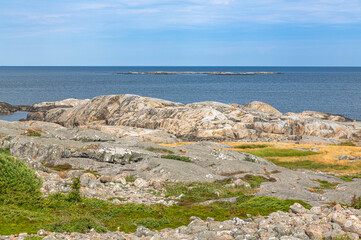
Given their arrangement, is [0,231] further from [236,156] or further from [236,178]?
[236,156]

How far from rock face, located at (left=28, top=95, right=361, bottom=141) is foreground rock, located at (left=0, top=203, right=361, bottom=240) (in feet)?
201

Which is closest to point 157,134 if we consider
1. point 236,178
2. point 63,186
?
point 236,178


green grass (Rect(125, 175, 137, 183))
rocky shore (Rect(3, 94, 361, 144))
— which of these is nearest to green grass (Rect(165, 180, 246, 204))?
green grass (Rect(125, 175, 137, 183))

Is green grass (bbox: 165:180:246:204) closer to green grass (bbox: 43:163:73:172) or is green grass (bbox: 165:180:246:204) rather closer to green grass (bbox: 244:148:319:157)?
green grass (bbox: 43:163:73:172)

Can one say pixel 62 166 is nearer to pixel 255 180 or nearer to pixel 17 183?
pixel 17 183

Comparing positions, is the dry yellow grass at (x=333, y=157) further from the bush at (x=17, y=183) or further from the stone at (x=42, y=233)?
the stone at (x=42, y=233)

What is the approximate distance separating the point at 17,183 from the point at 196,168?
15.1 metres

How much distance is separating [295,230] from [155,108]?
246ft

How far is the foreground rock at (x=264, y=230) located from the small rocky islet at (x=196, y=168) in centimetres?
4

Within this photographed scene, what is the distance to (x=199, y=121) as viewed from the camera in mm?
80875

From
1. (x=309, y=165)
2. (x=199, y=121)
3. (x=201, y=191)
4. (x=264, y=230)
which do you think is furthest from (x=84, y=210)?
(x=199, y=121)

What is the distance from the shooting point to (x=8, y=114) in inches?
4387

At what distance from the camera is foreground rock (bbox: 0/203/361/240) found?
44.5ft

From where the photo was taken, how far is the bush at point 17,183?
716 inches
